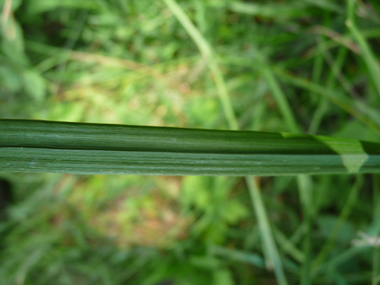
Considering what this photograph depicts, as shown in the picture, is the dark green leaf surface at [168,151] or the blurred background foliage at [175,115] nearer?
the dark green leaf surface at [168,151]

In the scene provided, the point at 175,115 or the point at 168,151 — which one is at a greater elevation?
the point at 175,115

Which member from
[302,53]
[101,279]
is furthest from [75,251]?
[302,53]

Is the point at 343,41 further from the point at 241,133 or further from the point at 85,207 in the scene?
the point at 85,207

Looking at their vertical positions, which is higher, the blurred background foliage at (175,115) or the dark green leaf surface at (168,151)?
the blurred background foliage at (175,115)

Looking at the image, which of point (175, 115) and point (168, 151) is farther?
point (175, 115)
